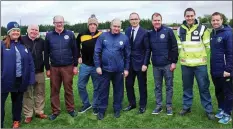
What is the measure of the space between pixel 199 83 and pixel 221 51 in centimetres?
80

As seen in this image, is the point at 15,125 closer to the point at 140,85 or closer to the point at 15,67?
the point at 15,67

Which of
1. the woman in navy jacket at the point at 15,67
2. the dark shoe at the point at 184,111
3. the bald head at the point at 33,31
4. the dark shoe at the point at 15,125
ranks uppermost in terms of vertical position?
the bald head at the point at 33,31

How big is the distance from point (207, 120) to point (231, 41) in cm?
156

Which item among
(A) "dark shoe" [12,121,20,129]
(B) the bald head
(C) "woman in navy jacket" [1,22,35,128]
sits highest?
(B) the bald head

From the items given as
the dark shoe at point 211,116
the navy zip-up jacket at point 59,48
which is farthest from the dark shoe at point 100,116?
the dark shoe at point 211,116

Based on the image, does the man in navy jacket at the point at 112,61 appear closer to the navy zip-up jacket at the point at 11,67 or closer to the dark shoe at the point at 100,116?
the dark shoe at the point at 100,116

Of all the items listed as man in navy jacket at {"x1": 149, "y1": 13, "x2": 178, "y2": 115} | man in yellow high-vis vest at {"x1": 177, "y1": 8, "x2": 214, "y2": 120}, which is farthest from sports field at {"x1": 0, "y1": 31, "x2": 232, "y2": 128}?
man in navy jacket at {"x1": 149, "y1": 13, "x2": 178, "y2": 115}

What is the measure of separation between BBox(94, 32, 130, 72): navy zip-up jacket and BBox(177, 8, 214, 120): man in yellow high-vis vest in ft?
3.44

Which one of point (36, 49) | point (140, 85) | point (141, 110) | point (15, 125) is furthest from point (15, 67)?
point (141, 110)

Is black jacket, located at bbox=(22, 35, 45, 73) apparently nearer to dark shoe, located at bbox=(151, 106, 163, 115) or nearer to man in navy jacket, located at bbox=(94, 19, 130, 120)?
man in navy jacket, located at bbox=(94, 19, 130, 120)

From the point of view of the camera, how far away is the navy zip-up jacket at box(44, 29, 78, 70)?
621cm

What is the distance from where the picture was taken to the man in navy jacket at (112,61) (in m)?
6.19

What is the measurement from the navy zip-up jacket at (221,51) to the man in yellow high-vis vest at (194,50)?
8.1 inches

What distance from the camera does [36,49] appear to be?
6.24 meters
